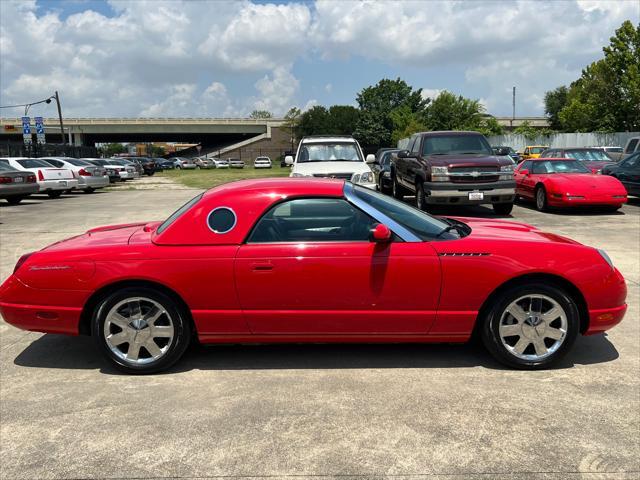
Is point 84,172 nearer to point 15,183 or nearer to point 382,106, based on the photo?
point 15,183

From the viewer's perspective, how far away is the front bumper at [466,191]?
11.7m

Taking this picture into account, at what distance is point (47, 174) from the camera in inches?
797

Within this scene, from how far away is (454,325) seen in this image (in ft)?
12.9

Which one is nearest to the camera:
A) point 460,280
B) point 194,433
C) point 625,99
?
point 194,433

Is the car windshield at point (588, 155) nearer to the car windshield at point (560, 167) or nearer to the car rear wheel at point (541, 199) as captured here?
the car windshield at point (560, 167)

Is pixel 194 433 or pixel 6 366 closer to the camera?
pixel 194 433

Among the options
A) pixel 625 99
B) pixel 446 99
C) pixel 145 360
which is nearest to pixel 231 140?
pixel 446 99

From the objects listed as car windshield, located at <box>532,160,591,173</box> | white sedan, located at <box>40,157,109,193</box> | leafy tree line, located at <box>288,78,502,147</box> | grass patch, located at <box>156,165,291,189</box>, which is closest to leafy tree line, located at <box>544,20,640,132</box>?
leafy tree line, located at <box>288,78,502,147</box>

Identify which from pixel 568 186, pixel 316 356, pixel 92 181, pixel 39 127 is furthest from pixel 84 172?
pixel 316 356

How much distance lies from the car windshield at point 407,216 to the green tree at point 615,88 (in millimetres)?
42629

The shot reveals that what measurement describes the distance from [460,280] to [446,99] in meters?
61.6

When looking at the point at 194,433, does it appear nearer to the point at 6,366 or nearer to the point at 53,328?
the point at 53,328

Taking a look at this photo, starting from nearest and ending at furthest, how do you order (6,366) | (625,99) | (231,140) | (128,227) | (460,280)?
(460,280) → (6,366) → (128,227) → (625,99) → (231,140)

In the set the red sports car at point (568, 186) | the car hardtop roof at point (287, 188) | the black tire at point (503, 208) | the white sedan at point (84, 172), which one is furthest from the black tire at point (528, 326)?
the white sedan at point (84, 172)
